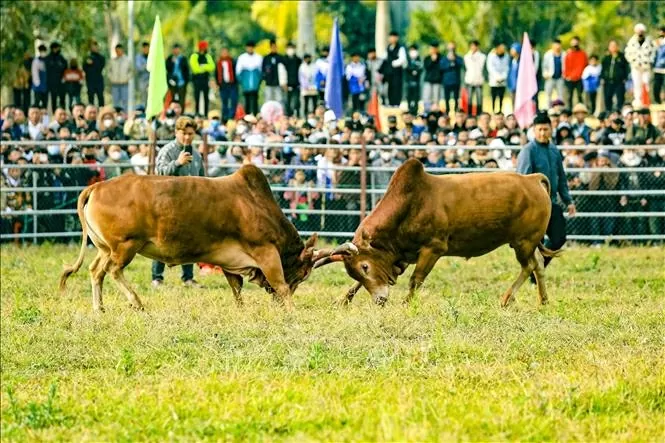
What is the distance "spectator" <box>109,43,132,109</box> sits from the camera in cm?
3022

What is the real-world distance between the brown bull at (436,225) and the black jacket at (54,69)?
1411cm

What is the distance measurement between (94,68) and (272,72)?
3256 millimetres

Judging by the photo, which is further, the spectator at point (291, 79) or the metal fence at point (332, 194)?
the spectator at point (291, 79)

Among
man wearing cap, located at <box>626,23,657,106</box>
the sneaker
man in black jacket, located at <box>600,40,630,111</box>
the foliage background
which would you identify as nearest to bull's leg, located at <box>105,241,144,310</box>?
the sneaker

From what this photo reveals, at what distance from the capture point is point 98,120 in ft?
82.3

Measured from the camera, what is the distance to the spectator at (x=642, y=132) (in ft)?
74.1

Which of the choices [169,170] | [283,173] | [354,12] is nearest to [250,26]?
[354,12]

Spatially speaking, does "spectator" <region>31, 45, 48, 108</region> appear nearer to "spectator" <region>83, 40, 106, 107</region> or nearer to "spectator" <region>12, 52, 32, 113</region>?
"spectator" <region>12, 52, 32, 113</region>

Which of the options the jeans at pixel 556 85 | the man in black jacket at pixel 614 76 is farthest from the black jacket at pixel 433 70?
the man in black jacket at pixel 614 76

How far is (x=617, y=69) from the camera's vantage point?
28.8 m

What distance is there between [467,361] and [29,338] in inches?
138

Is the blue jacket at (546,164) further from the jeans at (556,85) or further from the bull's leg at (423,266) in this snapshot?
the jeans at (556,85)

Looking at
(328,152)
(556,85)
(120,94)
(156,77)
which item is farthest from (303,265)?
(120,94)

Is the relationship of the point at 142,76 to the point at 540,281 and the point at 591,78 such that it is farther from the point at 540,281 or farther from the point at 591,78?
the point at 540,281
